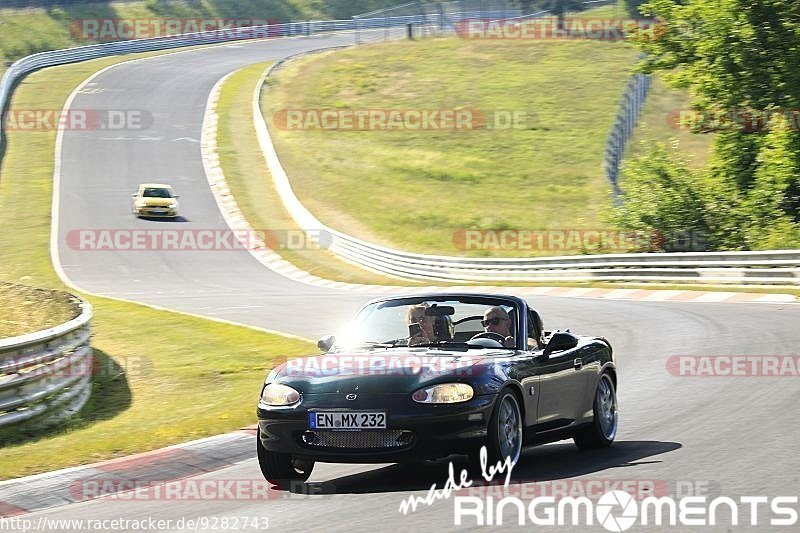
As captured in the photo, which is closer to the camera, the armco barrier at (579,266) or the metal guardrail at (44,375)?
the metal guardrail at (44,375)

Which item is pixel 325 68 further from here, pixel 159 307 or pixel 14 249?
pixel 159 307

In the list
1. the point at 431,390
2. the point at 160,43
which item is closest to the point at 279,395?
the point at 431,390

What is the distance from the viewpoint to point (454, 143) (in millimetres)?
57656

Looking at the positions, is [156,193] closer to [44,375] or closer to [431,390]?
[44,375]

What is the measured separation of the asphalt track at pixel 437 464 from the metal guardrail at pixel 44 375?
3.25m

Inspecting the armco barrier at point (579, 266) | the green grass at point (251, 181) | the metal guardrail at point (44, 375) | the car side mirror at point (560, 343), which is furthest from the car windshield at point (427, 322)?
the green grass at point (251, 181)

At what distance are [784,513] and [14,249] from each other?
32901mm

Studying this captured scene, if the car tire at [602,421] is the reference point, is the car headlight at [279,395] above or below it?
above

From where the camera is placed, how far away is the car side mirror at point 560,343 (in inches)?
348

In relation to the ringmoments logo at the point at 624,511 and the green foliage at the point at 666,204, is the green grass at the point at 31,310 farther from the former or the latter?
the green foliage at the point at 666,204

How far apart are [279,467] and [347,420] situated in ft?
2.34

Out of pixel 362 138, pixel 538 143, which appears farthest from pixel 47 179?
pixel 538 143

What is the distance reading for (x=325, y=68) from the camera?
7100cm

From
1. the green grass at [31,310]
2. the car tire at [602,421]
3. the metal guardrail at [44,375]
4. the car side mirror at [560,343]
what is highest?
the car side mirror at [560,343]
